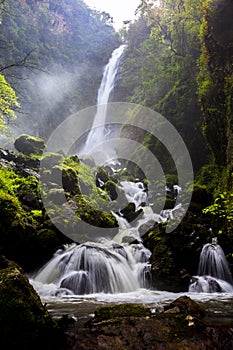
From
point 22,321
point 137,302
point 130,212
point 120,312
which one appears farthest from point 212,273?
point 22,321

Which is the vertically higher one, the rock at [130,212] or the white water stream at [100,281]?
the rock at [130,212]

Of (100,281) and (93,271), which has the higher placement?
(93,271)

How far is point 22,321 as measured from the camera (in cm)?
275

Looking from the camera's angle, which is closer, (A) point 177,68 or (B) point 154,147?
(A) point 177,68

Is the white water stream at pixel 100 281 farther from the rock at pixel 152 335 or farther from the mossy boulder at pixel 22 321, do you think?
the mossy boulder at pixel 22 321

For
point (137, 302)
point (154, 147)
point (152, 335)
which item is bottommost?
point (137, 302)

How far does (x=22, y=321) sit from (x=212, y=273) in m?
6.17

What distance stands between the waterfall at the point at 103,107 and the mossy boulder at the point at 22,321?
857 inches

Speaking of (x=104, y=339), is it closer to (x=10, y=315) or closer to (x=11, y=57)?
(x=10, y=315)

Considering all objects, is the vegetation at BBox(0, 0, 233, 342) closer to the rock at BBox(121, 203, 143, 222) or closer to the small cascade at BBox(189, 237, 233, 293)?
the rock at BBox(121, 203, 143, 222)

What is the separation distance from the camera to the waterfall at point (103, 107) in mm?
28253

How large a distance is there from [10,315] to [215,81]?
1110 cm

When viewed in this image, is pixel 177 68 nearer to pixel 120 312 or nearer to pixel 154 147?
pixel 154 147

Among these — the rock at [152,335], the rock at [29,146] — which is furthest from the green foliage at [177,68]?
the rock at [152,335]
